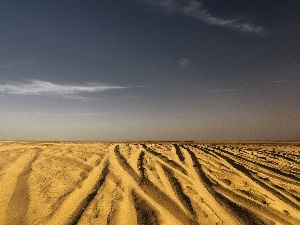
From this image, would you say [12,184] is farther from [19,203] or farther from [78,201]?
[78,201]

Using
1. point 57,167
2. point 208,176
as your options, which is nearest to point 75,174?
point 57,167

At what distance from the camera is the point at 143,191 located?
5.73 meters

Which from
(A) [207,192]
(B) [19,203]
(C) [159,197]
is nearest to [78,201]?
(B) [19,203]

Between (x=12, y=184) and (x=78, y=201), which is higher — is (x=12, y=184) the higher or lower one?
the higher one

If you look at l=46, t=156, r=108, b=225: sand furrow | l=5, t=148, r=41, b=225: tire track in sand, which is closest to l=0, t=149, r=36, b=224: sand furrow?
l=5, t=148, r=41, b=225: tire track in sand

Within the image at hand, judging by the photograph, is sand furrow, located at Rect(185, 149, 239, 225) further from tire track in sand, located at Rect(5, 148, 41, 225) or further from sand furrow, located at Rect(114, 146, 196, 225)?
tire track in sand, located at Rect(5, 148, 41, 225)

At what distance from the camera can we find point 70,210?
4.64 metres

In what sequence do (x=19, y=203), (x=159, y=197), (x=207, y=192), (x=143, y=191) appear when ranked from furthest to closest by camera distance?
(x=207, y=192)
(x=143, y=191)
(x=159, y=197)
(x=19, y=203)

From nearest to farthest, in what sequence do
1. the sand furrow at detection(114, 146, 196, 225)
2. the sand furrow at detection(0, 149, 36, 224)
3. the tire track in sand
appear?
1. the tire track in sand
2. the sand furrow at detection(0, 149, 36, 224)
3. the sand furrow at detection(114, 146, 196, 225)

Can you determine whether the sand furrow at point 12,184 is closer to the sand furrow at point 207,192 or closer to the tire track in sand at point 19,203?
the tire track in sand at point 19,203

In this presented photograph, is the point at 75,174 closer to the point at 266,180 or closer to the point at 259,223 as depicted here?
the point at 259,223

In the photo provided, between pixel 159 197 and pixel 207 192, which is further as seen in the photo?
pixel 207 192

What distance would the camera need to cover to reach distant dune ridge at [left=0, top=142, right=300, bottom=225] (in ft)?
14.8

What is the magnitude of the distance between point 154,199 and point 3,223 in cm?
263
